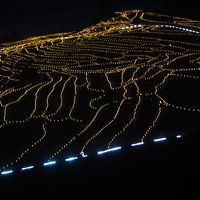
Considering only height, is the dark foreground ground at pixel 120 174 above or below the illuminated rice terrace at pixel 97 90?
below

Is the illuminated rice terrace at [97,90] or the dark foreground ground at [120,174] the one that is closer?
the dark foreground ground at [120,174]

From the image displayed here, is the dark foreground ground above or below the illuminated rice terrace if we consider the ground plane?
below

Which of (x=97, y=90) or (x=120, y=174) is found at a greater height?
(x=97, y=90)

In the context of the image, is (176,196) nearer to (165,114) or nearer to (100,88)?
(165,114)

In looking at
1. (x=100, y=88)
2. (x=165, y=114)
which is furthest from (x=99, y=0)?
(x=165, y=114)
